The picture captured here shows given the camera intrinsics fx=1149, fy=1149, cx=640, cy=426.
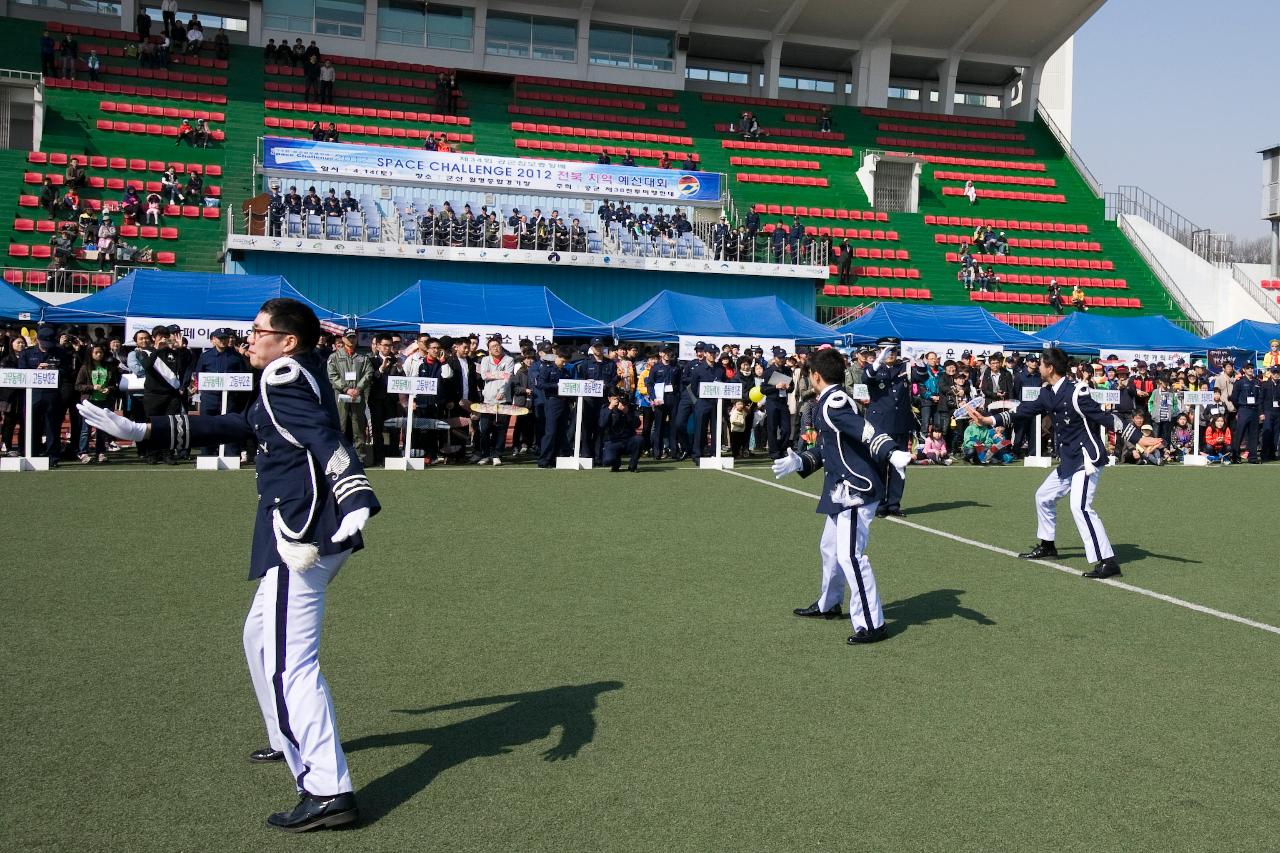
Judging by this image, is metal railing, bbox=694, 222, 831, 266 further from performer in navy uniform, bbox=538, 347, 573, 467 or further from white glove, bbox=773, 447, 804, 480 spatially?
white glove, bbox=773, 447, 804, 480

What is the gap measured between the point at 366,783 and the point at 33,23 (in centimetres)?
4161

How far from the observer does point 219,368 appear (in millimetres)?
16141

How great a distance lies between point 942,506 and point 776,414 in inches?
245

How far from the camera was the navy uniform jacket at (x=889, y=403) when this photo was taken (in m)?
13.4

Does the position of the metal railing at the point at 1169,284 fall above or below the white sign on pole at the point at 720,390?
above

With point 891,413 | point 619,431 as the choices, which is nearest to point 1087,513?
point 891,413

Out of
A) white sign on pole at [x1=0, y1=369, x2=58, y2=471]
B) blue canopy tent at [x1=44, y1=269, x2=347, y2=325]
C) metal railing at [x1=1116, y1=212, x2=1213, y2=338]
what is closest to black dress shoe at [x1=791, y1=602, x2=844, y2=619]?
white sign on pole at [x1=0, y1=369, x2=58, y2=471]

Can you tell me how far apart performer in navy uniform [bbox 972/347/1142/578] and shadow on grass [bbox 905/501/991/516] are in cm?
333

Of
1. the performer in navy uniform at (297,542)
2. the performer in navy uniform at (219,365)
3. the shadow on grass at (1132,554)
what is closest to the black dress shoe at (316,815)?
the performer in navy uniform at (297,542)

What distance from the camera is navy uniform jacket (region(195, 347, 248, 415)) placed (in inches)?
635

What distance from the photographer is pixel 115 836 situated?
4.00 metres

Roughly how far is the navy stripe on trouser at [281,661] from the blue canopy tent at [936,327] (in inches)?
832

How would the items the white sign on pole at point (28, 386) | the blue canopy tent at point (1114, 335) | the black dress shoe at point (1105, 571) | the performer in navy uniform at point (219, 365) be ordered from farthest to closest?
the blue canopy tent at point (1114, 335)
the performer in navy uniform at point (219, 365)
the white sign on pole at point (28, 386)
the black dress shoe at point (1105, 571)

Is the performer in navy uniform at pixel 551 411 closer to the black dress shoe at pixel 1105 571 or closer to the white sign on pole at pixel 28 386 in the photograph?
the white sign on pole at pixel 28 386
